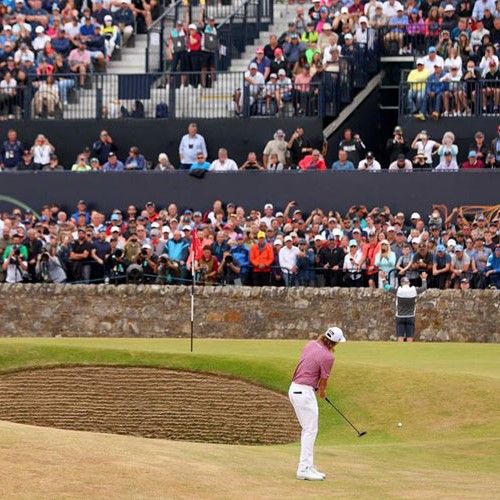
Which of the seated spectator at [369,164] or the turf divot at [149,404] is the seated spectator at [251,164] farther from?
the turf divot at [149,404]

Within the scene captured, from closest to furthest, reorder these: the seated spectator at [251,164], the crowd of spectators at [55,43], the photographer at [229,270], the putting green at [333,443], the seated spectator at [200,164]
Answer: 1. the putting green at [333,443]
2. the photographer at [229,270]
3. the seated spectator at [251,164]
4. the seated spectator at [200,164]
5. the crowd of spectators at [55,43]

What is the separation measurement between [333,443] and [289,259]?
12388 millimetres

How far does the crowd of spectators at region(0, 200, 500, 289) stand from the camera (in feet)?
116

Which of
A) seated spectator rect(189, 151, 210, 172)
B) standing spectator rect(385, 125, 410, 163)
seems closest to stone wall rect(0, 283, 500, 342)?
seated spectator rect(189, 151, 210, 172)

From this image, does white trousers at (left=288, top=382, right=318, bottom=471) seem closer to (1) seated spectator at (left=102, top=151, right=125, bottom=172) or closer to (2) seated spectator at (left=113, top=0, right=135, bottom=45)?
(1) seated spectator at (left=102, top=151, right=125, bottom=172)

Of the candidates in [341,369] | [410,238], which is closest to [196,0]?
[410,238]

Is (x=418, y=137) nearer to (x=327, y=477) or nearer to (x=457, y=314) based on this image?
(x=457, y=314)

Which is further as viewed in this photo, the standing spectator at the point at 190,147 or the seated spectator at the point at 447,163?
the standing spectator at the point at 190,147

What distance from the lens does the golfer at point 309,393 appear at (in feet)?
60.6

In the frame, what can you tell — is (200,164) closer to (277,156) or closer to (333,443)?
(277,156)

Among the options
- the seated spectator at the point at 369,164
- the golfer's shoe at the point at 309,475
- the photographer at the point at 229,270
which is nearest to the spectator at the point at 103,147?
the photographer at the point at 229,270

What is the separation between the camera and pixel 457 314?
35156 mm

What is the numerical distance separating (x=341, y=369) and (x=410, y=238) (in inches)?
377

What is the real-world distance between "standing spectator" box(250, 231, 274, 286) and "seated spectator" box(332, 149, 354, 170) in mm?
A: 3309
